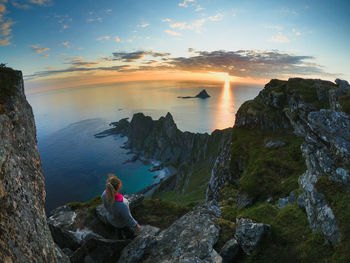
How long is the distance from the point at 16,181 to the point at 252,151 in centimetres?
3578

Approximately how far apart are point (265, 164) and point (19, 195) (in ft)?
97.8

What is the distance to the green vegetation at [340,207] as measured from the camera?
8.81m

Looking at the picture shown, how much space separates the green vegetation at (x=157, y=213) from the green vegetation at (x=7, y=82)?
1329 centimetres

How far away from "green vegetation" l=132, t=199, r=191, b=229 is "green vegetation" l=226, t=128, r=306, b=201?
37.1 feet

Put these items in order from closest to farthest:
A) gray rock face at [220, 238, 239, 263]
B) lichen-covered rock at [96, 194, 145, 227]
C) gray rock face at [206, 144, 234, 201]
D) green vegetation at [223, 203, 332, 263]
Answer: green vegetation at [223, 203, 332, 263], gray rock face at [220, 238, 239, 263], lichen-covered rock at [96, 194, 145, 227], gray rock face at [206, 144, 234, 201]

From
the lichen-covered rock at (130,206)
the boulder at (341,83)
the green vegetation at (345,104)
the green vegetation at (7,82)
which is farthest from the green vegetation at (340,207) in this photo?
the boulder at (341,83)

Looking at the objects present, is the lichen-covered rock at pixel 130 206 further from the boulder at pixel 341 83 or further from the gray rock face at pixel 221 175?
the boulder at pixel 341 83

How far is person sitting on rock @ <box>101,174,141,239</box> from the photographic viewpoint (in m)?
11.1

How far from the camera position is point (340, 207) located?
10672 mm

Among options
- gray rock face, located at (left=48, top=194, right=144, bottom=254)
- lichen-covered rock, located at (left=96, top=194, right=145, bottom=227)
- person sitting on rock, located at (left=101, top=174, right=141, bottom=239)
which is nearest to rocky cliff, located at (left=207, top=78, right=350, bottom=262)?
person sitting on rock, located at (left=101, top=174, right=141, bottom=239)

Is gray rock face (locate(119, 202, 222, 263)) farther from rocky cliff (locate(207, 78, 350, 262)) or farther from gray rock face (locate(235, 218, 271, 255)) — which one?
rocky cliff (locate(207, 78, 350, 262))

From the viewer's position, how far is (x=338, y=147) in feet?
44.2

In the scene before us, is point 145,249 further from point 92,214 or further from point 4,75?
point 4,75

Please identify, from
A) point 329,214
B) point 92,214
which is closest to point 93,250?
point 92,214
